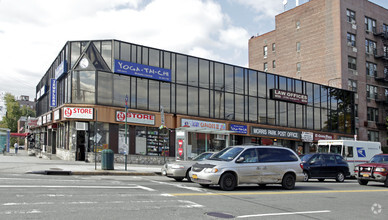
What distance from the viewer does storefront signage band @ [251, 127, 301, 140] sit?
39297mm

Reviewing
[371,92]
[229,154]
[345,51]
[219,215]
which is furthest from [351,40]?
[219,215]

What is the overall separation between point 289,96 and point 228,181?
31324mm

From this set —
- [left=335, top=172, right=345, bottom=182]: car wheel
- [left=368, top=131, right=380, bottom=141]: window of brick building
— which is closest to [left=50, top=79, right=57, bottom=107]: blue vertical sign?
[left=335, top=172, right=345, bottom=182]: car wheel

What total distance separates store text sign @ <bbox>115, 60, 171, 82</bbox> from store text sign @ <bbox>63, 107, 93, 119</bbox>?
4044 millimetres

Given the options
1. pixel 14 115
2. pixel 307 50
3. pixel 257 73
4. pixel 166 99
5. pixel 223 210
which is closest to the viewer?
pixel 223 210

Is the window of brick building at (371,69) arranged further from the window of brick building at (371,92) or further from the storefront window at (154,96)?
the storefront window at (154,96)

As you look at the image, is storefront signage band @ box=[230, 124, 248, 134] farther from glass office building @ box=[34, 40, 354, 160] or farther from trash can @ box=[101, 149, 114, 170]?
trash can @ box=[101, 149, 114, 170]

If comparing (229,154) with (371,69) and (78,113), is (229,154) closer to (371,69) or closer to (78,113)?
(78,113)

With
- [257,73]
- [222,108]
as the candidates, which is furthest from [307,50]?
[222,108]

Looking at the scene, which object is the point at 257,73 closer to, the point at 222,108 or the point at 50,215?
the point at 222,108

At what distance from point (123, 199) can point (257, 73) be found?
32.4m

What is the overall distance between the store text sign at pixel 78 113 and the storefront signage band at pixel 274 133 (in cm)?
1741

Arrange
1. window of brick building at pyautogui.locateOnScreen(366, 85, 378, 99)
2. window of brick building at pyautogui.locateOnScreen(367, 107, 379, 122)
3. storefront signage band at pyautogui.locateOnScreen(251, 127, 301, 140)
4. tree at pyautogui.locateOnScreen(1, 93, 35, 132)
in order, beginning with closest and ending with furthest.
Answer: storefront signage band at pyautogui.locateOnScreen(251, 127, 301, 140)
window of brick building at pyautogui.locateOnScreen(366, 85, 378, 99)
window of brick building at pyautogui.locateOnScreen(367, 107, 379, 122)
tree at pyautogui.locateOnScreen(1, 93, 35, 132)

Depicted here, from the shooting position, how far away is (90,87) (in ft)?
97.4
